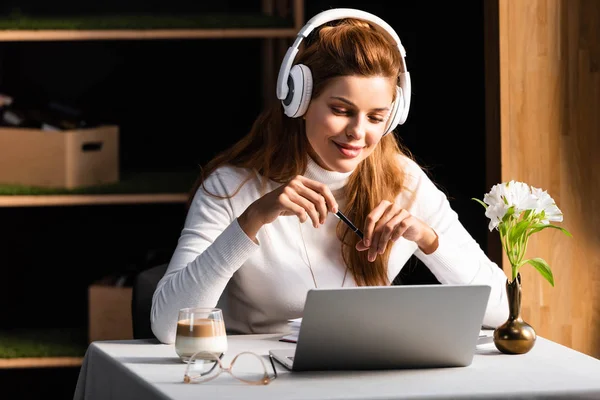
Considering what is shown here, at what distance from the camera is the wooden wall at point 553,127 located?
2.42 meters

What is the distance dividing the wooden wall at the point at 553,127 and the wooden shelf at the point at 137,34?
26.2 inches

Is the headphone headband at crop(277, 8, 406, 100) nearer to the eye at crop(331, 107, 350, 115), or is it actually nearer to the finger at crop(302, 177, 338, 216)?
the eye at crop(331, 107, 350, 115)

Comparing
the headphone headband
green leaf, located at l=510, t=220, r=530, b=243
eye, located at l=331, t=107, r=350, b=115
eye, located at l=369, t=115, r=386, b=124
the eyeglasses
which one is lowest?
the eyeglasses

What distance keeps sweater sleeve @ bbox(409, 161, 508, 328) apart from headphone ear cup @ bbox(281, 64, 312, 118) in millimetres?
377

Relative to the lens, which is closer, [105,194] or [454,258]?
[454,258]

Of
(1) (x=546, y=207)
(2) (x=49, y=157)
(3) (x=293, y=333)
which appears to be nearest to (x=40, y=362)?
(2) (x=49, y=157)

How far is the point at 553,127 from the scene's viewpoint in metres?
2.45

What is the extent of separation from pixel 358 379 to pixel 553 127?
4.19 ft

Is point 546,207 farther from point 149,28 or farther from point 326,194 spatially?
point 149,28

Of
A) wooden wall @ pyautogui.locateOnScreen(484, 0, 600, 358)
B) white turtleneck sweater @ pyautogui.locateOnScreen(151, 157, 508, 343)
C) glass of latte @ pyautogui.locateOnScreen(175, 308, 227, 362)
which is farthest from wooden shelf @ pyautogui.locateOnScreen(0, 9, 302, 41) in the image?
glass of latte @ pyautogui.locateOnScreen(175, 308, 227, 362)

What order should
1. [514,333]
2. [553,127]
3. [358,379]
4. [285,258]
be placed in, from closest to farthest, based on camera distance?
[358,379] → [514,333] → [285,258] → [553,127]

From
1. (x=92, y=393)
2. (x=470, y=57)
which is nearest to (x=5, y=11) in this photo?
(x=470, y=57)

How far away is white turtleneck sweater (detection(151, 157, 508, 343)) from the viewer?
1.88m

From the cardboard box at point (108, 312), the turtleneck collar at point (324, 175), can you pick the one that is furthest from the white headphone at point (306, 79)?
the cardboard box at point (108, 312)
